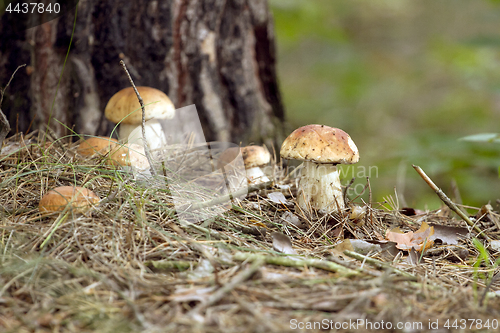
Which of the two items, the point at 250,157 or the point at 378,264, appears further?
the point at 250,157

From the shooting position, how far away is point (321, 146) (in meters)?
2.09

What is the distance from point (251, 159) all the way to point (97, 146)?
1.09 metres

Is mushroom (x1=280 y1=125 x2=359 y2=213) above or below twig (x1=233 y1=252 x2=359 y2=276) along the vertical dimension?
above

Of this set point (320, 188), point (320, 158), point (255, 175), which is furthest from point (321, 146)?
point (255, 175)

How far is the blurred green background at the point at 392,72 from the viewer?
249 inches

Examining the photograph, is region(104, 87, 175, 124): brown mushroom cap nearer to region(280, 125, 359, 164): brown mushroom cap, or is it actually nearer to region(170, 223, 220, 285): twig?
region(280, 125, 359, 164): brown mushroom cap

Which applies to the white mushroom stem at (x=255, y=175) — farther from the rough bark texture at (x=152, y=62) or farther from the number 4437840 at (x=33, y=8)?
the number 4437840 at (x=33, y=8)

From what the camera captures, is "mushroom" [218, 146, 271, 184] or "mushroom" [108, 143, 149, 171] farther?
"mushroom" [218, 146, 271, 184]

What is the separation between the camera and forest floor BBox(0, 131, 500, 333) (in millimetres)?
A: 1200

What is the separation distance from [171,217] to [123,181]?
1.15ft

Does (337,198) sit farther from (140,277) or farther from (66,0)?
(66,0)

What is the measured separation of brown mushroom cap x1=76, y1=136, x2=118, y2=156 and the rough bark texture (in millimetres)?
707

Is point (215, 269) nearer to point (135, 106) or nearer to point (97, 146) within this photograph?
point (97, 146)

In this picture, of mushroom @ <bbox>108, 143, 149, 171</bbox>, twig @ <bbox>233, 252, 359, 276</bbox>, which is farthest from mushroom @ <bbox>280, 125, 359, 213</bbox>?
mushroom @ <bbox>108, 143, 149, 171</bbox>
